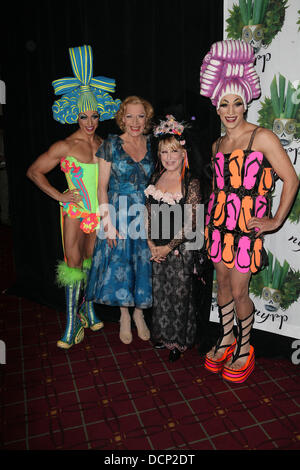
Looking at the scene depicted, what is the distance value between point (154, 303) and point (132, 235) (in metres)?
0.50

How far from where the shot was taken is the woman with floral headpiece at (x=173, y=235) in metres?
2.34

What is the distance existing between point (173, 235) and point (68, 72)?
1.80m

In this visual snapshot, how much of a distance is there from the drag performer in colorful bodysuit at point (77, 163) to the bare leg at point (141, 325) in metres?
0.47

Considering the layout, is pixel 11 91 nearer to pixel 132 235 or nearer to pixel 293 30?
pixel 132 235

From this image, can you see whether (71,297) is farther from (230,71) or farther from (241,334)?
(230,71)

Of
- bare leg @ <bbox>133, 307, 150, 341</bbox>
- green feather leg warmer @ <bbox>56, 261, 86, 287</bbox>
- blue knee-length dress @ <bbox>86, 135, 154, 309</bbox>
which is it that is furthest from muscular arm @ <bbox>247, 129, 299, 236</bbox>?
green feather leg warmer @ <bbox>56, 261, 86, 287</bbox>

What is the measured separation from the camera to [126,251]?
104 inches

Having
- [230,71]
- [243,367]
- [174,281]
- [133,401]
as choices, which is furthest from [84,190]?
[243,367]

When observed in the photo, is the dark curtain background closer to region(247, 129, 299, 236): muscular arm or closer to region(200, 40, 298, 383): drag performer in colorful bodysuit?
region(200, 40, 298, 383): drag performer in colorful bodysuit

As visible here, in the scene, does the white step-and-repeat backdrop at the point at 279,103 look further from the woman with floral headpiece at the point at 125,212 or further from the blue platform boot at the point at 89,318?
the blue platform boot at the point at 89,318

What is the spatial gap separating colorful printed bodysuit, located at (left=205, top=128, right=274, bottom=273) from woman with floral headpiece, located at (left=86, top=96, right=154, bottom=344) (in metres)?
0.54

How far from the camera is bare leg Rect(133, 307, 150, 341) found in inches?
115

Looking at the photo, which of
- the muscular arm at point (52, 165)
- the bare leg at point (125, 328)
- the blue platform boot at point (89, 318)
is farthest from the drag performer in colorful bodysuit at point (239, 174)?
the blue platform boot at point (89, 318)

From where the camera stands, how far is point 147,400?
227 centimetres
